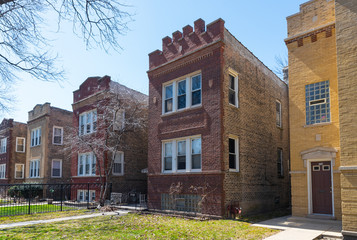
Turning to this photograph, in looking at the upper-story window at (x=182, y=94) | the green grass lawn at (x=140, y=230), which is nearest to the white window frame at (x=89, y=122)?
the upper-story window at (x=182, y=94)

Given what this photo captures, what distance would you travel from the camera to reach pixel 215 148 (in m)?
13.9

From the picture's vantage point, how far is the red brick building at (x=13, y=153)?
110 feet

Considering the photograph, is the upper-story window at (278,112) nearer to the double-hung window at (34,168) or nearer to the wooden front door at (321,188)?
the wooden front door at (321,188)

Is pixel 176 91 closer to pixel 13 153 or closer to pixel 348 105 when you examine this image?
pixel 348 105

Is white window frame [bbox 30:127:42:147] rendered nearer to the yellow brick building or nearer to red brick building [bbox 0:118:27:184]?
red brick building [bbox 0:118:27:184]

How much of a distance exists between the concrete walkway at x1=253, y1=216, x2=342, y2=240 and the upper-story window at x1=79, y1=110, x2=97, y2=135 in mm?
14213

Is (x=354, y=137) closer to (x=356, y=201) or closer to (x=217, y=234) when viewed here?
(x=356, y=201)

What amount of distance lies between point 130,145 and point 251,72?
10385mm

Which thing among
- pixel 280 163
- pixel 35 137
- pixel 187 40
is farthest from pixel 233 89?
pixel 35 137

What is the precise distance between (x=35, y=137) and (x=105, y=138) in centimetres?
1364

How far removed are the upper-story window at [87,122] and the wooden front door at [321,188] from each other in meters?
14.9

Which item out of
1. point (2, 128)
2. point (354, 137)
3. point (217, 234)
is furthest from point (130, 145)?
point (2, 128)

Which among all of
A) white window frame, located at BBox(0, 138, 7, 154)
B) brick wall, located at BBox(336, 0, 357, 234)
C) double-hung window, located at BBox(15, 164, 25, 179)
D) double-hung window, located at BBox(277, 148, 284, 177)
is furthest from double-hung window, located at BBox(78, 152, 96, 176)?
white window frame, located at BBox(0, 138, 7, 154)

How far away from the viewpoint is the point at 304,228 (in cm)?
1091
